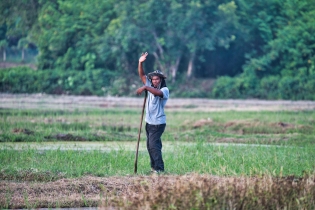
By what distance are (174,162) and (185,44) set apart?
27027 millimetres

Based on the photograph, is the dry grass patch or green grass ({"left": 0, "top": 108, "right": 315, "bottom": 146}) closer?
the dry grass patch

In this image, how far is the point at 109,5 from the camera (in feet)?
134

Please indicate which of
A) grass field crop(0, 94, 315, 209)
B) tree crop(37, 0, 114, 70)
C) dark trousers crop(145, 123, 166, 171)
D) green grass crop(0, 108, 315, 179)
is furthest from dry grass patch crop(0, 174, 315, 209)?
tree crop(37, 0, 114, 70)

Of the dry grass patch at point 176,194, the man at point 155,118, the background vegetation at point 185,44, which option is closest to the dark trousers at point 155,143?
the man at point 155,118

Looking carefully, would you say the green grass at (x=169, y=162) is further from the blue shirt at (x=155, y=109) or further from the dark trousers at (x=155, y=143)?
the blue shirt at (x=155, y=109)

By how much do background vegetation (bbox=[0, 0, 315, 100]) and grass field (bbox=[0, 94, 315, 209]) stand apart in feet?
39.2

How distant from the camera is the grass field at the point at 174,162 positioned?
26.2 ft

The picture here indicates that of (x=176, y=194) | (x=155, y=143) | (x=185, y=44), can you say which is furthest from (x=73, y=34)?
(x=176, y=194)

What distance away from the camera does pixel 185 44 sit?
39250 millimetres

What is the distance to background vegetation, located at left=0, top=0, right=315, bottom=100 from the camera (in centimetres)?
3850

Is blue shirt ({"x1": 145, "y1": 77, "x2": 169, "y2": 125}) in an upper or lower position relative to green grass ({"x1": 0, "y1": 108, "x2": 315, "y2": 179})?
upper

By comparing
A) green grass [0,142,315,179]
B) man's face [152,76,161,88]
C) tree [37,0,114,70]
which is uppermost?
tree [37,0,114,70]

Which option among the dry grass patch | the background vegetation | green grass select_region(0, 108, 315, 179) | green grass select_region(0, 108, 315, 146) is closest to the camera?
the dry grass patch

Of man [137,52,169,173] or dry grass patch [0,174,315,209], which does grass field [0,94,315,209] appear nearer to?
dry grass patch [0,174,315,209]
